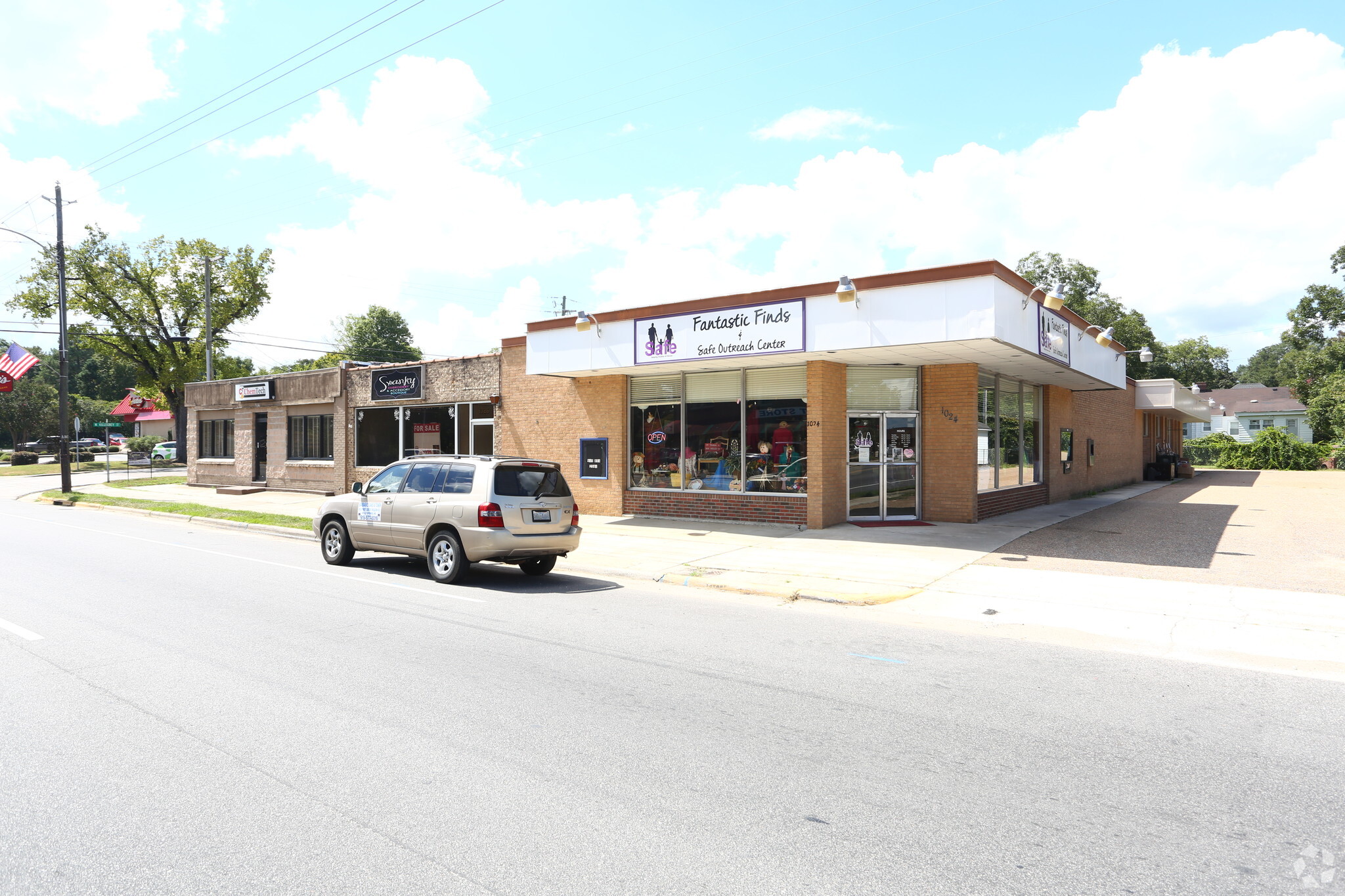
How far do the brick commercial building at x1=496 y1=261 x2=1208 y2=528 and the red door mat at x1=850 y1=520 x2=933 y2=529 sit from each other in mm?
183

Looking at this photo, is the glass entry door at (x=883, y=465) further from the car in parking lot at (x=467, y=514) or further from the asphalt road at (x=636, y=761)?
the asphalt road at (x=636, y=761)

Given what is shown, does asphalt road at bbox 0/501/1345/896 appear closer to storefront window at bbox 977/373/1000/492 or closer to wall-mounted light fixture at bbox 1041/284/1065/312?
wall-mounted light fixture at bbox 1041/284/1065/312

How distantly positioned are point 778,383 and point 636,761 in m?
12.2

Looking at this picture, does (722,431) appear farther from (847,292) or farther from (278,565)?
(278,565)

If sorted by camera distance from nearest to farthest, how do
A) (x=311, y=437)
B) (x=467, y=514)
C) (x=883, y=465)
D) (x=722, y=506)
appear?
(x=467, y=514) < (x=883, y=465) < (x=722, y=506) < (x=311, y=437)

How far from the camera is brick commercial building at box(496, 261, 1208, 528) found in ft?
43.8

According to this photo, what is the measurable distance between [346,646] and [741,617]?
3.89 metres

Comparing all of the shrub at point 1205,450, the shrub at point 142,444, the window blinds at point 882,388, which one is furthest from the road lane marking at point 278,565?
the shrub at point 1205,450

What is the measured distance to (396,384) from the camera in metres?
23.7

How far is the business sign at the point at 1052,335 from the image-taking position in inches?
580

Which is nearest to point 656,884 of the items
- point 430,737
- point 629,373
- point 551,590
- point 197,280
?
point 430,737

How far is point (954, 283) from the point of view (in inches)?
492

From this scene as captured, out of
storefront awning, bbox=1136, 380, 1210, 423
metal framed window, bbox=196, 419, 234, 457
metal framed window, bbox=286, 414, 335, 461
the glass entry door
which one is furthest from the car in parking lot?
storefront awning, bbox=1136, 380, 1210, 423

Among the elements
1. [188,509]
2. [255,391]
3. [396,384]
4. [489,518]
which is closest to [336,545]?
[489,518]
